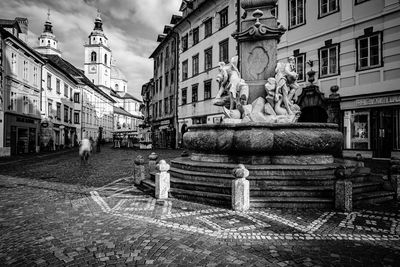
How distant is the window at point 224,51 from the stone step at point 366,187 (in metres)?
20.3

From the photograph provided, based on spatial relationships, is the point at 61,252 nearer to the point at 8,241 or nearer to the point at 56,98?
the point at 8,241

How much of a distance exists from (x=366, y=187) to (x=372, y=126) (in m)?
10.8

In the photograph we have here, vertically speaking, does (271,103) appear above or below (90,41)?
below

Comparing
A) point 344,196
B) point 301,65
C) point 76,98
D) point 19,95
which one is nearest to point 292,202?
point 344,196

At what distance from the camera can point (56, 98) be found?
1335 inches

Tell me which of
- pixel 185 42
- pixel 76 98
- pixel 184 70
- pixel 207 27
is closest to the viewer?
pixel 207 27

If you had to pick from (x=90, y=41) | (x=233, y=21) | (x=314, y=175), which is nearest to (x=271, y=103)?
(x=314, y=175)

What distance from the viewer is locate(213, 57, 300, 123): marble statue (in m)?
7.88

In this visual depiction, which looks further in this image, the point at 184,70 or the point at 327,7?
the point at 184,70

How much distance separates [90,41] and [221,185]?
9132cm

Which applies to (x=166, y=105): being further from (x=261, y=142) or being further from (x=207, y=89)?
(x=261, y=142)

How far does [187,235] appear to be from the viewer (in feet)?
13.0

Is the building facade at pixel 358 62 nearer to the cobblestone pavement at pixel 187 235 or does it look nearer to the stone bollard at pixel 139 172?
the cobblestone pavement at pixel 187 235

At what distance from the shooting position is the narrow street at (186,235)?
3225 mm
